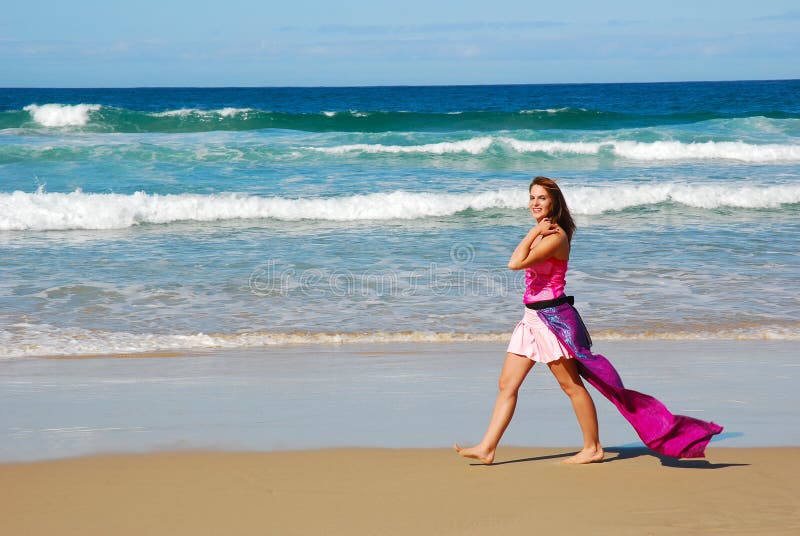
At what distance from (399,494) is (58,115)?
29.5 m

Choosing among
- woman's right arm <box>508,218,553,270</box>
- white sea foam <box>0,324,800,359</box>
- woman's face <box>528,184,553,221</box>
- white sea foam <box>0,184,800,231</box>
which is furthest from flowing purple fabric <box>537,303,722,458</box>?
white sea foam <box>0,184,800,231</box>

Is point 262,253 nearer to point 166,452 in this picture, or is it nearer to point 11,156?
point 166,452

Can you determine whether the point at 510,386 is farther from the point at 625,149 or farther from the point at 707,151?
the point at 707,151

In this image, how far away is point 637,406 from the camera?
4074 millimetres

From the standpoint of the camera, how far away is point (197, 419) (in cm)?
486

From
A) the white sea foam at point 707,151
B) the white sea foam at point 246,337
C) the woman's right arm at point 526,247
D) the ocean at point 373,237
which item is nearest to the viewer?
the woman's right arm at point 526,247

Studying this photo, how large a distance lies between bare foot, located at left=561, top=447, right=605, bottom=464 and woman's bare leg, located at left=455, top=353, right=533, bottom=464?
368mm

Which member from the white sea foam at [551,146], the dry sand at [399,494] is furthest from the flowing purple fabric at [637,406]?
the white sea foam at [551,146]

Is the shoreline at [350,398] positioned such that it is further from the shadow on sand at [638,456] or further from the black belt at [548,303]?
the black belt at [548,303]

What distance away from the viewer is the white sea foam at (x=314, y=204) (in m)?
13.4

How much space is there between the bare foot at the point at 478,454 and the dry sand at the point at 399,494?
0.04 m

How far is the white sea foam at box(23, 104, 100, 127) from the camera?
2984 cm

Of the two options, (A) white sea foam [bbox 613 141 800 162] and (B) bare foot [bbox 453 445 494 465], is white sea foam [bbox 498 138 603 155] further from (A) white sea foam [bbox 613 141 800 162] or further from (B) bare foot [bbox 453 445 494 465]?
(B) bare foot [bbox 453 445 494 465]

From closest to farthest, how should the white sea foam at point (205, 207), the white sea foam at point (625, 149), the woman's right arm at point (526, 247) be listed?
1. the woman's right arm at point (526, 247)
2. the white sea foam at point (205, 207)
3. the white sea foam at point (625, 149)
